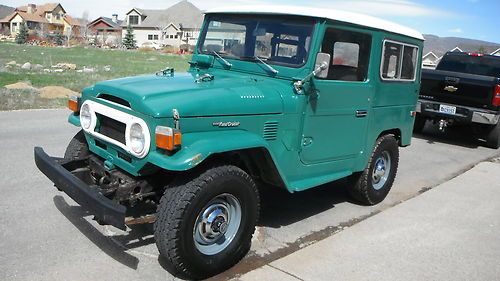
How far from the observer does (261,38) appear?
14.8ft

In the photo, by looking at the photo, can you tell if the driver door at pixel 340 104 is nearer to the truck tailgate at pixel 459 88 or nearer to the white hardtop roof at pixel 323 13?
the white hardtop roof at pixel 323 13

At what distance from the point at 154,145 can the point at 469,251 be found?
3.18m

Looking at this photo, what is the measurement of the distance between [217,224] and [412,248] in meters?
2.02

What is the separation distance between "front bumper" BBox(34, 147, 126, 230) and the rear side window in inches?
131

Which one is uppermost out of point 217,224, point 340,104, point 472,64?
point 472,64

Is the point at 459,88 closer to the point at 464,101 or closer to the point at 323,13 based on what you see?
the point at 464,101

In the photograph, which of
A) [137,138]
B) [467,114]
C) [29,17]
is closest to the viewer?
[137,138]

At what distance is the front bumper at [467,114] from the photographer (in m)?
9.56

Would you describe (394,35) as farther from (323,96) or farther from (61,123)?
(61,123)

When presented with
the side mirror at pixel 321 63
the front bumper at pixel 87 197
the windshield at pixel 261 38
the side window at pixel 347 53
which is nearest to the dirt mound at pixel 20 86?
the windshield at pixel 261 38

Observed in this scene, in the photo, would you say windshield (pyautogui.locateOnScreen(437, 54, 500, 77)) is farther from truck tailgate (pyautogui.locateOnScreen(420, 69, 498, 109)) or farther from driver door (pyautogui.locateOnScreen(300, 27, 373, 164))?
driver door (pyautogui.locateOnScreen(300, 27, 373, 164))

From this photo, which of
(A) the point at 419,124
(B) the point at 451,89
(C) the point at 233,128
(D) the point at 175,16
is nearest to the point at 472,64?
(A) the point at 419,124

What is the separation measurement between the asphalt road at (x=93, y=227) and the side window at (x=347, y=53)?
5.15 feet

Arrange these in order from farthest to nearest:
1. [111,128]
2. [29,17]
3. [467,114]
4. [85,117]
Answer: [29,17]
[467,114]
[85,117]
[111,128]
